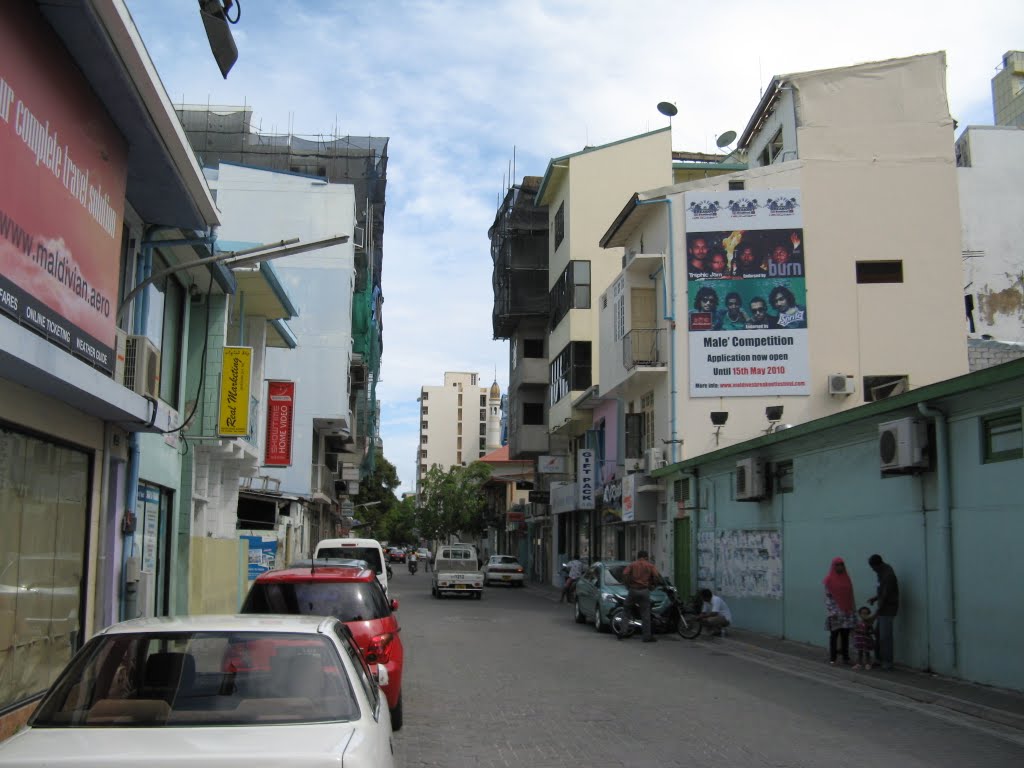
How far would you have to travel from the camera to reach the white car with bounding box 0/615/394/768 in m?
4.30

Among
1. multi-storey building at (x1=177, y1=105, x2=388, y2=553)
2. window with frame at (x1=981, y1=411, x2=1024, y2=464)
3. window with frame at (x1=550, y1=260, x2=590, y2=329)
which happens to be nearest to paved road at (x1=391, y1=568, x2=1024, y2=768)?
window with frame at (x1=981, y1=411, x2=1024, y2=464)

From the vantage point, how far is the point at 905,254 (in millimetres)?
28078

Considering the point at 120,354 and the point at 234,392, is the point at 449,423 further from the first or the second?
the point at 120,354

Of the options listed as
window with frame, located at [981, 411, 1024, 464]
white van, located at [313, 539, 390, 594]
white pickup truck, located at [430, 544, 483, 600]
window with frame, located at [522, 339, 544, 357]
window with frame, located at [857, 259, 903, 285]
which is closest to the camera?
window with frame, located at [981, 411, 1024, 464]

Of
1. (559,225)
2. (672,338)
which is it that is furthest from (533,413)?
(672,338)

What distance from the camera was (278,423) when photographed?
89.4ft

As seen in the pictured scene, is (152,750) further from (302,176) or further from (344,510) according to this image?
(344,510)

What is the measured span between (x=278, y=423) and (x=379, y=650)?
18539 millimetres

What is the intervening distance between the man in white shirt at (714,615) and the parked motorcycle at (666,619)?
26 cm

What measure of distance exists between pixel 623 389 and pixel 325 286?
48.3 feet

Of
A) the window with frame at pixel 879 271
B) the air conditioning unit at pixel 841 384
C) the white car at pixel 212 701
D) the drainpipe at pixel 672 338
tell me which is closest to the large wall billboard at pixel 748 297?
the drainpipe at pixel 672 338

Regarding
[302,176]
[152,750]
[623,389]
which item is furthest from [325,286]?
[152,750]

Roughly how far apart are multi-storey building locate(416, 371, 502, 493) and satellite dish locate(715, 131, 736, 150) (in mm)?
121081

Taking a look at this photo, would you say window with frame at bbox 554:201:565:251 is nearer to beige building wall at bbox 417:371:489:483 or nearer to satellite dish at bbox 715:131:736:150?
satellite dish at bbox 715:131:736:150
